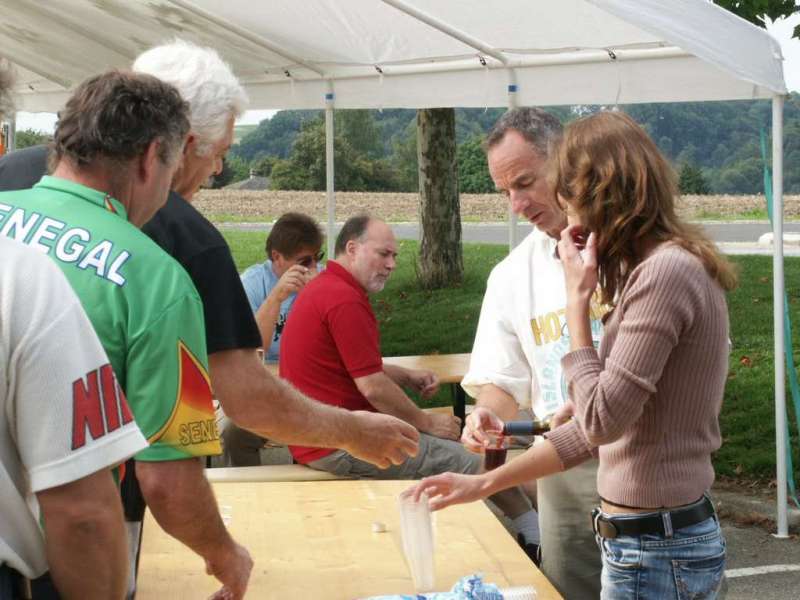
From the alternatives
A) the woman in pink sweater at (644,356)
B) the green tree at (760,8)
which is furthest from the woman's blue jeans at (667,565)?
the green tree at (760,8)

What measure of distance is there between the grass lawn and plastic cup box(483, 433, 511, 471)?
4.69 metres

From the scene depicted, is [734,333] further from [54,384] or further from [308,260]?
[54,384]

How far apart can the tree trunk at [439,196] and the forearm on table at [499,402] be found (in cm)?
968

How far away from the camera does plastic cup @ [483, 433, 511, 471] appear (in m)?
2.72

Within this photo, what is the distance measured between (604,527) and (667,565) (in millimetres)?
139

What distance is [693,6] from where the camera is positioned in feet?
14.0

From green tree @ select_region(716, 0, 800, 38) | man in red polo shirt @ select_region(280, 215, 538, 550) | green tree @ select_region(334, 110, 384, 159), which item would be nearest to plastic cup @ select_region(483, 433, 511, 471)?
man in red polo shirt @ select_region(280, 215, 538, 550)

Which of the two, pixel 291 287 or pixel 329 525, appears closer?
pixel 329 525

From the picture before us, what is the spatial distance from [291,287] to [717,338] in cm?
384

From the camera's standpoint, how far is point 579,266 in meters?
2.18

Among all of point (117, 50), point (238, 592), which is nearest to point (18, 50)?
point (117, 50)

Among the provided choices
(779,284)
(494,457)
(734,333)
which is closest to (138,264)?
(494,457)

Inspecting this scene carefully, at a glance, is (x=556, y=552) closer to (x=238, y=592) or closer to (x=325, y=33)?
(x=238, y=592)

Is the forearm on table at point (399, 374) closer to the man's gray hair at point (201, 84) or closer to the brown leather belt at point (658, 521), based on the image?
the man's gray hair at point (201, 84)
